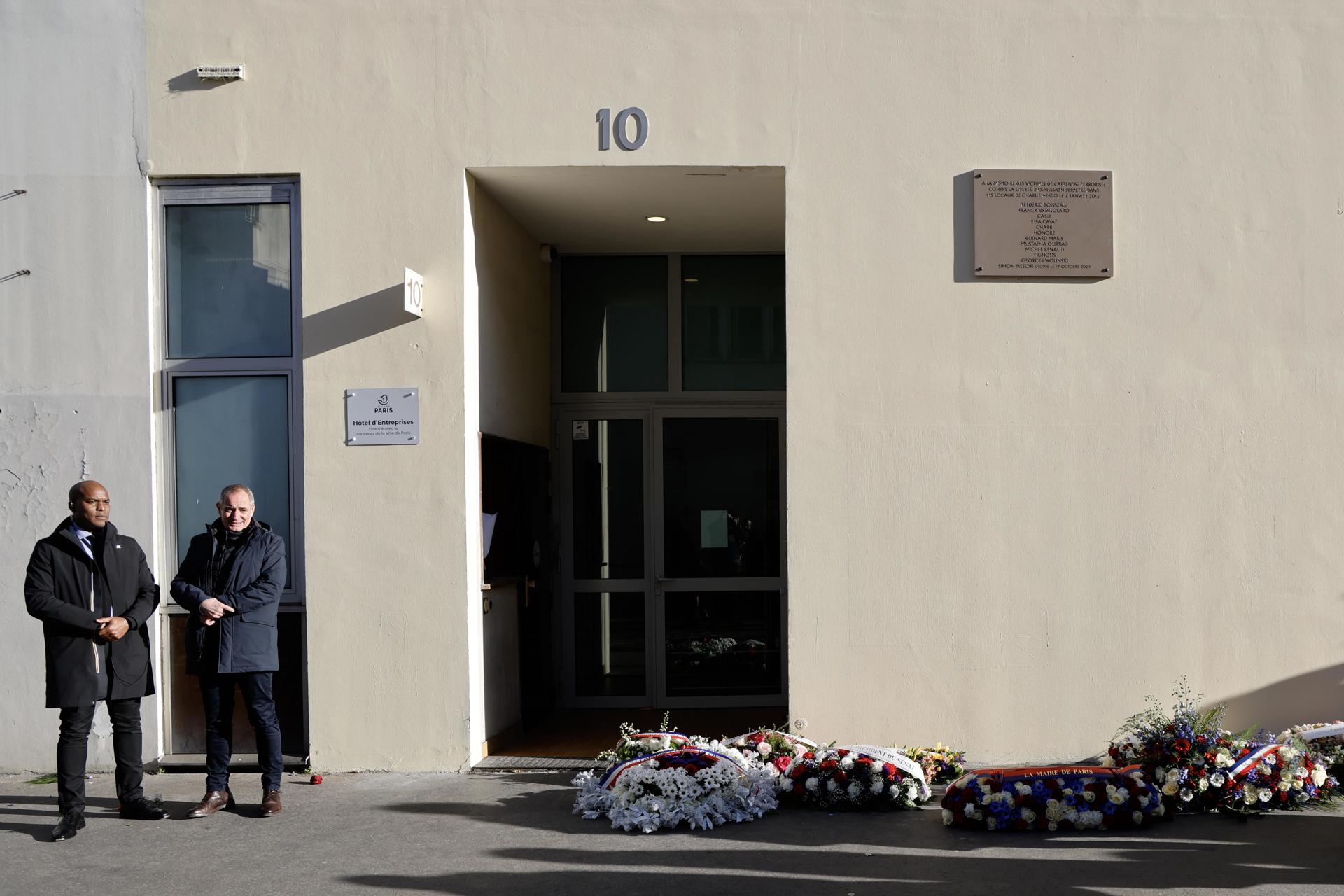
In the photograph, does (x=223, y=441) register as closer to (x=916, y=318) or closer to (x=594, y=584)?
(x=594, y=584)

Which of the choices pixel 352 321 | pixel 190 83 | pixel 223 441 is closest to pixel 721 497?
pixel 352 321

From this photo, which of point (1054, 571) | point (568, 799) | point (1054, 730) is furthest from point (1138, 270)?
point (568, 799)

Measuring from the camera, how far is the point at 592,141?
6.78 meters

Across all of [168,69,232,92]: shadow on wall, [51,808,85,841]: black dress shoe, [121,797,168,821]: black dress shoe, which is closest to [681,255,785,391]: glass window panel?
[168,69,232,92]: shadow on wall

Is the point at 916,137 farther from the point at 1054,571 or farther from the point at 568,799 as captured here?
the point at 568,799

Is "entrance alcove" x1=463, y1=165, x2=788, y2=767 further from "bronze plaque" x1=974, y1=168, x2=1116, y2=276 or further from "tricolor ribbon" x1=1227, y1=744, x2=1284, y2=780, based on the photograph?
"tricolor ribbon" x1=1227, y1=744, x2=1284, y2=780

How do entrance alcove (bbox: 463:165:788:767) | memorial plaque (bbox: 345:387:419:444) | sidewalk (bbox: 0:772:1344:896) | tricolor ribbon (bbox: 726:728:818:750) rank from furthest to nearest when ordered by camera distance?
entrance alcove (bbox: 463:165:788:767) < memorial plaque (bbox: 345:387:419:444) < tricolor ribbon (bbox: 726:728:818:750) < sidewalk (bbox: 0:772:1344:896)

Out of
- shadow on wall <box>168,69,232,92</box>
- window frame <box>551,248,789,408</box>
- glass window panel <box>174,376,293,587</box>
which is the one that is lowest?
glass window panel <box>174,376,293,587</box>

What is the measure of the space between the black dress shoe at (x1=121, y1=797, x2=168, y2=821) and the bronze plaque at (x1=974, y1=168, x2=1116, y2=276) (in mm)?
5055

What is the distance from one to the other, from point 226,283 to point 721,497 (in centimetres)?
Result: 366

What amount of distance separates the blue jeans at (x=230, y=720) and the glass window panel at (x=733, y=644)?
11.1ft

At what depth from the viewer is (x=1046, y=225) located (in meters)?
6.78

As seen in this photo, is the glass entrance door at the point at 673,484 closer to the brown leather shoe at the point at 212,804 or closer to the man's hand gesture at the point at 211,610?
the brown leather shoe at the point at 212,804

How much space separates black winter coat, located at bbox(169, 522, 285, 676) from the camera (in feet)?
19.0
